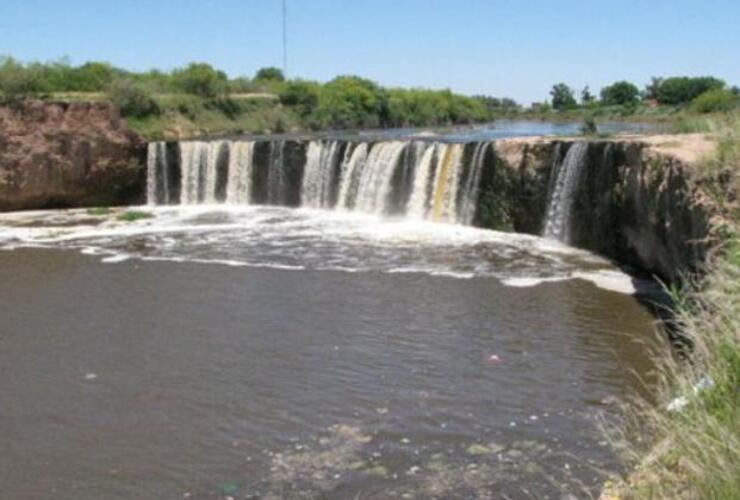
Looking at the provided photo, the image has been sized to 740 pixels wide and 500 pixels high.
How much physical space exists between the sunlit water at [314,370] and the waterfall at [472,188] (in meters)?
3.10

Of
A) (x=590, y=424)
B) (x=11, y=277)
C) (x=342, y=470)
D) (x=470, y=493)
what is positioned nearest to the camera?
(x=470, y=493)

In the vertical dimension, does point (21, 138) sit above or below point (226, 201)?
above

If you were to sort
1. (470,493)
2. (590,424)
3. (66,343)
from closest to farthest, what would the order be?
(470,493) < (590,424) < (66,343)

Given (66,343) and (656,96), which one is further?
(656,96)

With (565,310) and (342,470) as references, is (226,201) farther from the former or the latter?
(342,470)

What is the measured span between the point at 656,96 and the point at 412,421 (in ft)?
283

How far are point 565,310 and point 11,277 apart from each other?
9.29 metres

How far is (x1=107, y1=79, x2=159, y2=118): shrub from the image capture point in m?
36.7

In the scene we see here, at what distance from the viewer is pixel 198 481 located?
21.6ft

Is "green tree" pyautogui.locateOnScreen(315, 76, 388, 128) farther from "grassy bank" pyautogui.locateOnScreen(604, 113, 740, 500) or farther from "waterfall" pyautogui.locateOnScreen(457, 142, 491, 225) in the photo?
"grassy bank" pyautogui.locateOnScreen(604, 113, 740, 500)

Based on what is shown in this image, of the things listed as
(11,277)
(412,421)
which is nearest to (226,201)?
(11,277)

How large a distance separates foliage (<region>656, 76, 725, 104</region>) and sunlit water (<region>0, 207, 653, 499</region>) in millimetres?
70695

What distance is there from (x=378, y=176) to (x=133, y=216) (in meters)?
6.32

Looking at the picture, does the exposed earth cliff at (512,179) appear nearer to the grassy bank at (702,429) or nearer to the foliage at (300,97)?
the grassy bank at (702,429)
